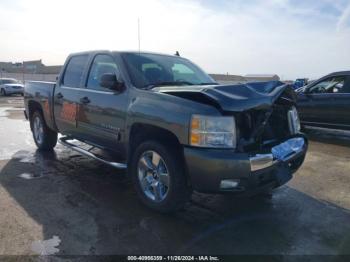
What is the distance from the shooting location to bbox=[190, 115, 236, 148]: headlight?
358cm

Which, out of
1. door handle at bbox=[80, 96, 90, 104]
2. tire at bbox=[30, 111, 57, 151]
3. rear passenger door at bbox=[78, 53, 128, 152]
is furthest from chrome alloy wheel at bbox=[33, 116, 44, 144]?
door handle at bbox=[80, 96, 90, 104]

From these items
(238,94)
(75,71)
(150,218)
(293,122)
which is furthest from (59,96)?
(293,122)

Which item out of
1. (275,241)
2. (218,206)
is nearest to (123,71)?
(218,206)

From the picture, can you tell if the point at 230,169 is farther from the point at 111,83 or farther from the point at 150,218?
the point at 111,83

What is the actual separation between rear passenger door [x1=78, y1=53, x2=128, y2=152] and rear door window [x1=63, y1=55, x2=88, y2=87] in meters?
0.32

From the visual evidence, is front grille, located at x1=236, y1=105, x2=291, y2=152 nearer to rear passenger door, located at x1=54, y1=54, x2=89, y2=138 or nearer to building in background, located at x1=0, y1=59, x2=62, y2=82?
rear passenger door, located at x1=54, y1=54, x2=89, y2=138

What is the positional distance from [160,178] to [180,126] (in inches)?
28.5

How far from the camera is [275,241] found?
3590mm

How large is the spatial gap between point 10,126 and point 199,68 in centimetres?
747

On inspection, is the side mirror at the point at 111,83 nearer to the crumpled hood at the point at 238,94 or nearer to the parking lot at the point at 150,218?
the crumpled hood at the point at 238,94

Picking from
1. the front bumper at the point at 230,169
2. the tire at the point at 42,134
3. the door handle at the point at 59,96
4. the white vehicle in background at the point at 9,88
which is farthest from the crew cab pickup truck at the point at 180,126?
the white vehicle in background at the point at 9,88

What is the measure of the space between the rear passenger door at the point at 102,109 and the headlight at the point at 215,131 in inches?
51.3

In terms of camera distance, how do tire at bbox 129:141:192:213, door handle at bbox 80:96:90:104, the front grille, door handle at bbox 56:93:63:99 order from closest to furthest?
the front grille, tire at bbox 129:141:192:213, door handle at bbox 80:96:90:104, door handle at bbox 56:93:63:99

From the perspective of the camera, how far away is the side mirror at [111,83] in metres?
4.51
